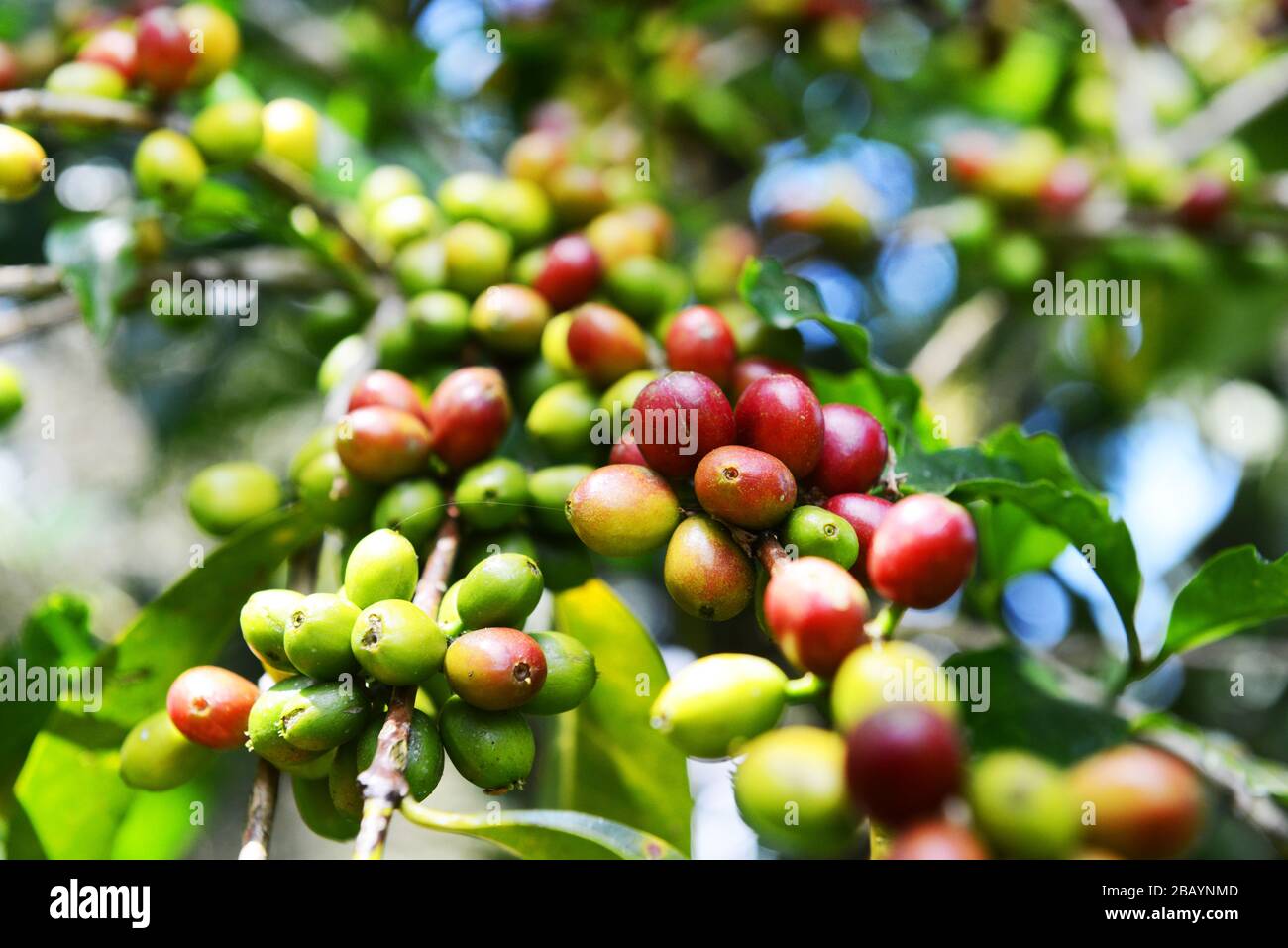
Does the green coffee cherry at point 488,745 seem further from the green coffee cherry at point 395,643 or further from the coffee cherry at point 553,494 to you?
the coffee cherry at point 553,494

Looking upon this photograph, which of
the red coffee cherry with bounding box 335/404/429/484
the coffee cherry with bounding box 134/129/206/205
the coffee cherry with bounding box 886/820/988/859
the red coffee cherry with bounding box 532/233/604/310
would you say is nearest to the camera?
the coffee cherry with bounding box 886/820/988/859

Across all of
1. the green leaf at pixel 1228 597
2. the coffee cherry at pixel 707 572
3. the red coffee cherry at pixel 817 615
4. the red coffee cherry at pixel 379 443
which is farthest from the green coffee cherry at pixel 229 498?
the green leaf at pixel 1228 597

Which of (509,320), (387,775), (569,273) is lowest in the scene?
(387,775)

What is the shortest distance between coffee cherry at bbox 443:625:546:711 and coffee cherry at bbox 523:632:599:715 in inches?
2.6

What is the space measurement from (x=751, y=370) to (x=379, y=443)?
62cm

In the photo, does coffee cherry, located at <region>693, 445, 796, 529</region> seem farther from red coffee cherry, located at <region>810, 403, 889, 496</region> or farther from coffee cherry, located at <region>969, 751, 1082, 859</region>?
coffee cherry, located at <region>969, 751, 1082, 859</region>

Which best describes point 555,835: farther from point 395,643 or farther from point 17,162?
point 17,162

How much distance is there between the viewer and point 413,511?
5.19 ft

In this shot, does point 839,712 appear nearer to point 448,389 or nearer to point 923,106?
point 448,389

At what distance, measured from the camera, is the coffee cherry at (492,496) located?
158 cm

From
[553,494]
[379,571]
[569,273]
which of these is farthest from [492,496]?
[569,273]

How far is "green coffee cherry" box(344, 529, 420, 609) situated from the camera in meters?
Result: 1.31

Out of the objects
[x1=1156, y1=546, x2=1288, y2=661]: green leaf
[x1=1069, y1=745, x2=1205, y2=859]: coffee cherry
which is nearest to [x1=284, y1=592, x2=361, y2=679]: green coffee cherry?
[x1=1069, y1=745, x2=1205, y2=859]: coffee cherry
